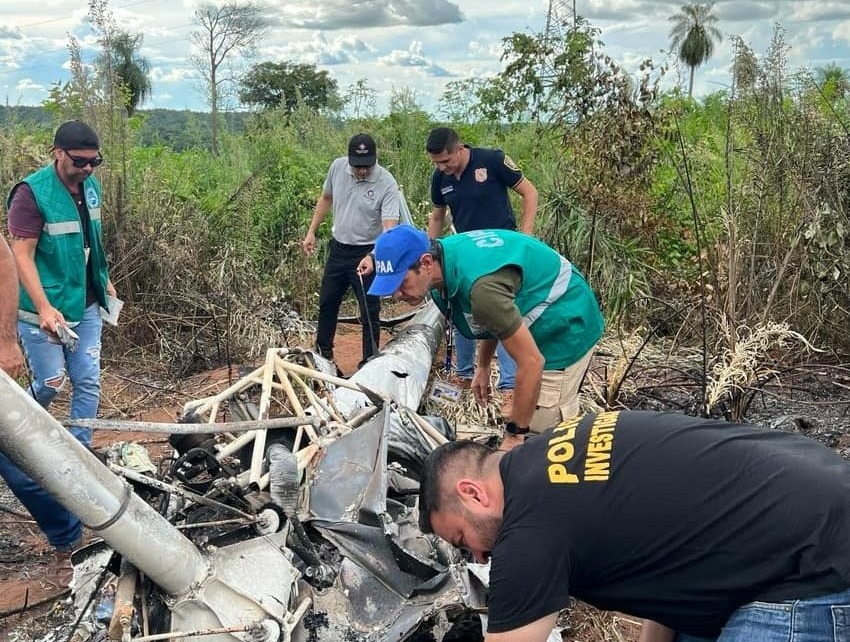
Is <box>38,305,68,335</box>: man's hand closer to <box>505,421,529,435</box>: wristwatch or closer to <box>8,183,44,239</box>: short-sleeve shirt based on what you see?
<box>8,183,44,239</box>: short-sleeve shirt

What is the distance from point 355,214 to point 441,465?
450 centimetres

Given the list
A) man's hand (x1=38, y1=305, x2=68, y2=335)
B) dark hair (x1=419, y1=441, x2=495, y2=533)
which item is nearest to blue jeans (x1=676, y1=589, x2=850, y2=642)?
dark hair (x1=419, y1=441, x2=495, y2=533)

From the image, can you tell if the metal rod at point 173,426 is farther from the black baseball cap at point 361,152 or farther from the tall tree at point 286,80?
the tall tree at point 286,80

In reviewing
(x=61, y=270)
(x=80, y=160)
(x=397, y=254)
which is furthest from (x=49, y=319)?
(x=397, y=254)

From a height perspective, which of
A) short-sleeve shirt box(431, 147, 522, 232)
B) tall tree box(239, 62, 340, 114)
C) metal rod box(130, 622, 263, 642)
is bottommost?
metal rod box(130, 622, 263, 642)

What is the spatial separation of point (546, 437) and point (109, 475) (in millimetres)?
1146

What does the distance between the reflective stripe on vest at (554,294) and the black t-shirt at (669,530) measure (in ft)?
5.20

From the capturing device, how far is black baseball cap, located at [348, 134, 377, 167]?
Result: 19.9 ft

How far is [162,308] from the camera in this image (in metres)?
7.06

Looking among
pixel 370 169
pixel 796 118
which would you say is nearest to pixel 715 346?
pixel 796 118

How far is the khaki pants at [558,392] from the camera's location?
3.70 m

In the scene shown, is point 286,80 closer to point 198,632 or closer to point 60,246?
point 60,246

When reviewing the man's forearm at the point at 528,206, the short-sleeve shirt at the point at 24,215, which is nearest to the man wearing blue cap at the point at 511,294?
the short-sleeve shirt at the point at 24,215

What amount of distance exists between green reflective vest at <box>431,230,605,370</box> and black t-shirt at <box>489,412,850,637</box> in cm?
138
